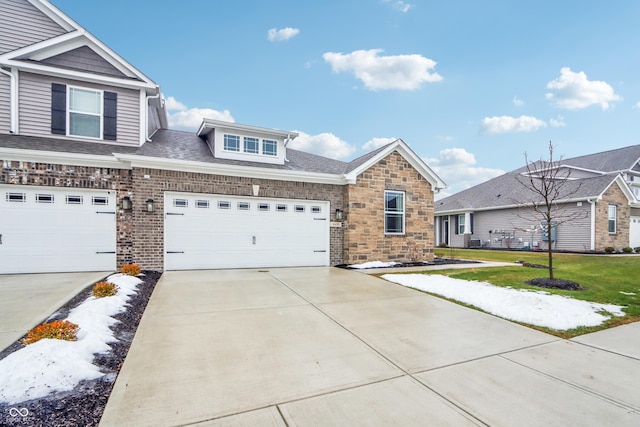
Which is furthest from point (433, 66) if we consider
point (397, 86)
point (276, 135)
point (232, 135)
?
point (232, 135)

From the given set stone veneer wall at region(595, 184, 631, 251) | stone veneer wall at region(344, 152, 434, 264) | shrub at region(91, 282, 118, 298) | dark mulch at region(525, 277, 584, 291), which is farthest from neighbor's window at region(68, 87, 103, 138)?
stone veneer wall at region(595, 184, 631, 251)

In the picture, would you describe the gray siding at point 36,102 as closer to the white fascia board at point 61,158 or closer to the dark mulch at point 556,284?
the white fascia board at point 61,158

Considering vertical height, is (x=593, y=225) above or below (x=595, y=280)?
above

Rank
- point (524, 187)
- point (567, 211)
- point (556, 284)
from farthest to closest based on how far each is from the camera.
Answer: point (524, 187), point (567, 211), point (556, 284)

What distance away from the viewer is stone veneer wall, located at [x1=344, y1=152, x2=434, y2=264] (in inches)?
431

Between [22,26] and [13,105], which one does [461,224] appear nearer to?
[13,105]

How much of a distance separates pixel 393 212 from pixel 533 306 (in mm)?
6802

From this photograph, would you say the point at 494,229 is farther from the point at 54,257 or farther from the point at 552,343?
the point at 54,257

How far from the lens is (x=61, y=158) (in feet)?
26.4

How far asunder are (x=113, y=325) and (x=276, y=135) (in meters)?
8.35

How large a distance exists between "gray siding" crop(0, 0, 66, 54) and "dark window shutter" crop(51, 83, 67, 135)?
2.08 m

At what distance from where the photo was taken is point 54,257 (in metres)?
8.16

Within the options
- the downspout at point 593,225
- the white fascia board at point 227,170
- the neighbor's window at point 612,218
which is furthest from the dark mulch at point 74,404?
the neighbor's window at point 612,218

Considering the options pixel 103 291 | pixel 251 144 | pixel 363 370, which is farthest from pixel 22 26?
pixel 363 370
